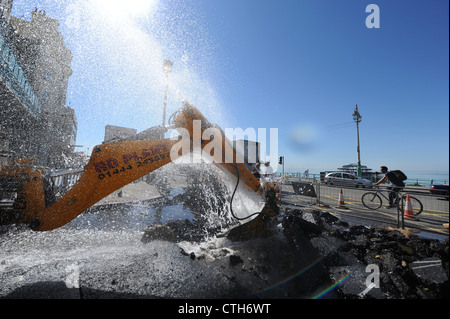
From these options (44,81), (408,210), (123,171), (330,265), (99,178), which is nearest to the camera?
(99,178)

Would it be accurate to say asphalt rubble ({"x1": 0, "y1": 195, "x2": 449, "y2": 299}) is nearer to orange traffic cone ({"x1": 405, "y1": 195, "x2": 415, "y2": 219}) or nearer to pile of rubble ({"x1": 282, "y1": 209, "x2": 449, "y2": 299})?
pile of rubble ({"x1": 282, "y1": 209, "x2": 449, "y2": 299})

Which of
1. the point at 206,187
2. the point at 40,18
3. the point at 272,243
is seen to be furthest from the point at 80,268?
the point at 40,18

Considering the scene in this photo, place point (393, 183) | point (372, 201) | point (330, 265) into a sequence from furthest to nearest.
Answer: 1. point (372, 201)
2. point (393, 183)
3. point (330, 265)

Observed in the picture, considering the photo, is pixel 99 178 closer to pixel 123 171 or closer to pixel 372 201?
pixel 123 171

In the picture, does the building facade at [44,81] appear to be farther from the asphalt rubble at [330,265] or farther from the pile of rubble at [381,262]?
the pile of rubble at [381,262]

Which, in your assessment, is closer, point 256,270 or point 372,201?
point 256,270

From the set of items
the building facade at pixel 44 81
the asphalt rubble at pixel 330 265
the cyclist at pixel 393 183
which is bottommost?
the asphalt rubble at pixel 330 265

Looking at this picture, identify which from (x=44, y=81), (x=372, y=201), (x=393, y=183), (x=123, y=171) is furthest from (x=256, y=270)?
(x=44, y=81)

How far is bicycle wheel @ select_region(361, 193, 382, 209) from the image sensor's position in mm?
7447

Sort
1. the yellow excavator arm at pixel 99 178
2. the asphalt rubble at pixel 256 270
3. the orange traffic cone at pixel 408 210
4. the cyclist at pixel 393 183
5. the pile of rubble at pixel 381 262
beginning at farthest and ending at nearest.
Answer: the cyclist at pixel 393 183
the orange traffic cone at pixel 408 210
the yellow excavator arm at pixel 99 178
the pile of rubble at pixel 381 262
the asphalt rubble at pixel 256 270

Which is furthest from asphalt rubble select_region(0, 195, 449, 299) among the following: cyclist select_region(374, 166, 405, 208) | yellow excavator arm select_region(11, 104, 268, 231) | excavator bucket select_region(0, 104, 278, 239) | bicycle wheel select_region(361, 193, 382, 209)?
bicycle wheel select_region(361, 193, 382, 209)

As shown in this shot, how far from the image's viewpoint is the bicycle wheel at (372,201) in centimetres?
745

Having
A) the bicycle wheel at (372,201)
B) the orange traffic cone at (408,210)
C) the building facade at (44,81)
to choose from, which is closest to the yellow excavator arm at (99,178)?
the orange traffic cone at (408,210)

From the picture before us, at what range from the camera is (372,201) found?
300 inches
